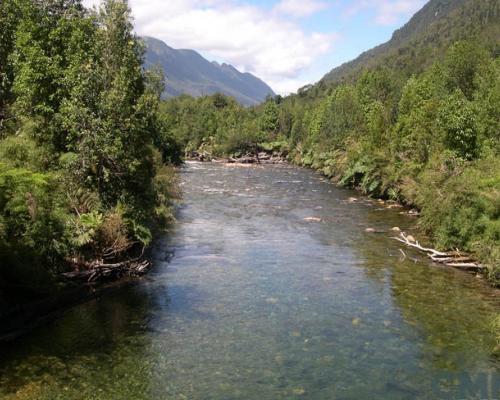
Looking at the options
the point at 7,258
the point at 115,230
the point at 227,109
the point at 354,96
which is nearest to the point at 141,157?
the point at 115,230

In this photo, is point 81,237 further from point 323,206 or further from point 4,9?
point 323,206

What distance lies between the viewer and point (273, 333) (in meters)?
22.3

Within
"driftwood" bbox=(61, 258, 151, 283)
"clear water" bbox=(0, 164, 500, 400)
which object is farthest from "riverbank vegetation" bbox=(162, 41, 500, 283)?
"driftwood" bbox=(61, 258, 151, 283)

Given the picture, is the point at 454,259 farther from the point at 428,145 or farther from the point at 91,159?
the point at 428,145

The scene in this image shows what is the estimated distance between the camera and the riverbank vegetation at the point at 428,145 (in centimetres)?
3375

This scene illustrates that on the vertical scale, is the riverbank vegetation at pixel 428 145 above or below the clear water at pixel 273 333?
above

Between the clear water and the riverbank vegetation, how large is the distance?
3.68m

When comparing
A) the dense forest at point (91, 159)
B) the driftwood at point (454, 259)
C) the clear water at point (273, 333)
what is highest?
the dense forest at point (91, 159)

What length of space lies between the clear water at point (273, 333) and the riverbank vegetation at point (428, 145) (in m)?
3.68

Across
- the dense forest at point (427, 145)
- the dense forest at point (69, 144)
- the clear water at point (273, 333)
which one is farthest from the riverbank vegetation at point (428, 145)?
the dense forest at point (69, 144)

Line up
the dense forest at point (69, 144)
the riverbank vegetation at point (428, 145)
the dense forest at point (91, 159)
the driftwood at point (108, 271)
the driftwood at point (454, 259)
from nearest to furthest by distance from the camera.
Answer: the dense forest at point (69, 144) → the dense forest at point (91, 159) → the driftwood at point (108, 271) → the driftwood at point (454, 259) → the riverbank vegetation at point (428, 145)

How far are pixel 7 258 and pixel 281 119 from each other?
142552mm

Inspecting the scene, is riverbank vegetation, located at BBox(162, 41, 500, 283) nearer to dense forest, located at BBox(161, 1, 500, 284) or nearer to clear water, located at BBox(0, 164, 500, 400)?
dense forest, located at BBox(161, 1, 500, 284)

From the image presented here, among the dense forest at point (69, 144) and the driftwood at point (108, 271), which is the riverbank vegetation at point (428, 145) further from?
the dense forest at point (69, 144)
